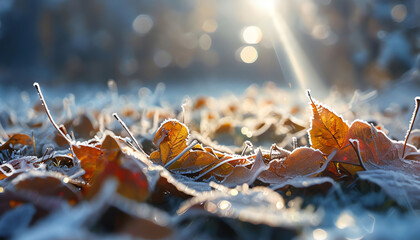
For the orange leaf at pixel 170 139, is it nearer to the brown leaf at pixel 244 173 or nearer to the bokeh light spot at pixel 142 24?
the brown leaf at pixel 244 173

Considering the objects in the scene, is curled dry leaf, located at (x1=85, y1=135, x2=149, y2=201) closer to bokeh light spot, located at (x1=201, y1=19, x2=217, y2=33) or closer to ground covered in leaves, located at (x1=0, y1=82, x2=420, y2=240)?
ground covered in leaves, located at (x1=0, y1=82, x2=420, y2=240)

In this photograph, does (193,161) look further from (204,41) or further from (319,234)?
(204,41)

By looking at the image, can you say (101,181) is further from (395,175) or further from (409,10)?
(409,10)

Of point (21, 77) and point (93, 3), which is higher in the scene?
point (93, 3)

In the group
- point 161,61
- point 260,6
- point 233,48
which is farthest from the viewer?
point 233,48

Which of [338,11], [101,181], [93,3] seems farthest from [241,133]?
[93,3]

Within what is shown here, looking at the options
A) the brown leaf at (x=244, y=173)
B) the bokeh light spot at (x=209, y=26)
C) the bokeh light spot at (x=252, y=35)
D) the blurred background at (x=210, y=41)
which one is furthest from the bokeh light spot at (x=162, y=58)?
the brown leaf at (x=244, y=173)

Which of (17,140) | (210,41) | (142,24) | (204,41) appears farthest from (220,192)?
(210,41)
